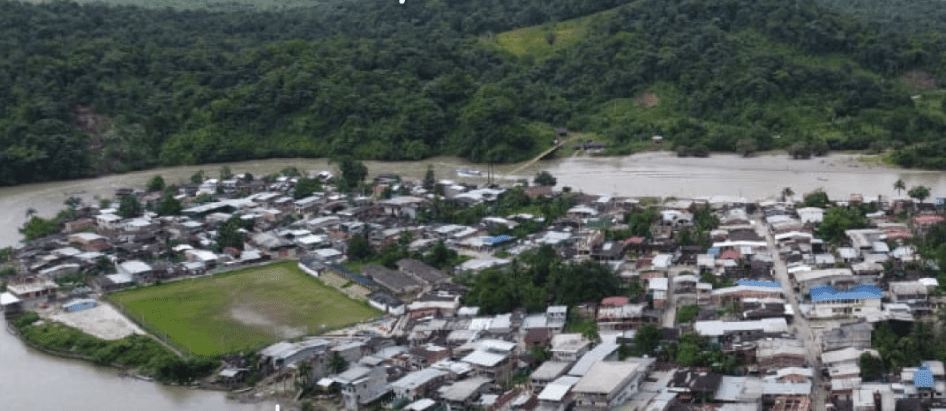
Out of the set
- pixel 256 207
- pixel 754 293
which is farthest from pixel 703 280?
pixel 256 207

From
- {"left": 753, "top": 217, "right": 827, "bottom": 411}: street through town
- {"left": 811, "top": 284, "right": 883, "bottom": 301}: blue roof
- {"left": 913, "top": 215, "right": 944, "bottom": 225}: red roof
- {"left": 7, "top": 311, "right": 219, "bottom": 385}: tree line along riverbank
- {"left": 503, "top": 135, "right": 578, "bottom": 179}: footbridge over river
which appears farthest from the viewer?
{"left": 503, "top": 135, "right": 578, "bottom": 179}: footbridge over river

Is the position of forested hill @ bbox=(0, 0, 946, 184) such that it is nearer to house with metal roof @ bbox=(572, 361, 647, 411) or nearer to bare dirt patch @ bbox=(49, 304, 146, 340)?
bare dirt patch @ bbox=(49, 304, 146, 340)

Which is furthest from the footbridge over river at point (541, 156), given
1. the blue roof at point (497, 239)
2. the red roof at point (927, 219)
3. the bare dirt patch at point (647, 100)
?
the red roof at point (927, 219)

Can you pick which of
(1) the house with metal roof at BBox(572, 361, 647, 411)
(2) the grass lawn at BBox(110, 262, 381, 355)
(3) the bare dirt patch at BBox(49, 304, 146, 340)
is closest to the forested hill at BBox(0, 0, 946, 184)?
(2) the grass lawn at BBox(110, 262, 381, 355)

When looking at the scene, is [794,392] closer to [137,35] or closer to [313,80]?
[313,80]

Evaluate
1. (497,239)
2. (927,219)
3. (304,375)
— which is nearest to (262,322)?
(304,375)

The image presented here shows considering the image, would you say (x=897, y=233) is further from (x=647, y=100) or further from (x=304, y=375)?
(x=647, y=100)
